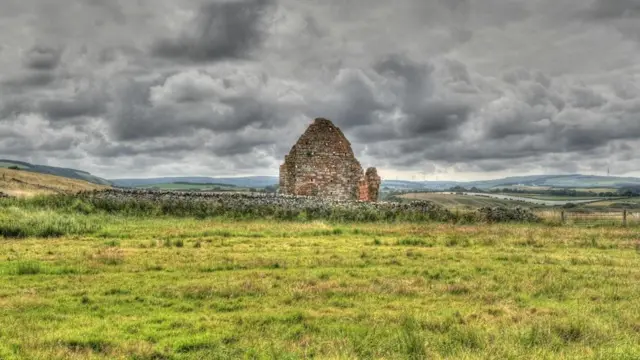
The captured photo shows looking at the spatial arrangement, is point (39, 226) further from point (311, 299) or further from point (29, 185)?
point (29, 185)

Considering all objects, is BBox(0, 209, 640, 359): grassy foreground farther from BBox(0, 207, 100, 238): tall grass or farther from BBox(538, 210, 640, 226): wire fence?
BBox(538, 210, 640, 226): wire fence

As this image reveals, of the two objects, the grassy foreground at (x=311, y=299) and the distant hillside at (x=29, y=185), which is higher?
the distant hillside at (x=29, y=185)

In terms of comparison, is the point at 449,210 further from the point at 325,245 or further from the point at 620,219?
the point at 325,245

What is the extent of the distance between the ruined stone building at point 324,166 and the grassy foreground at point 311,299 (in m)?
19.1

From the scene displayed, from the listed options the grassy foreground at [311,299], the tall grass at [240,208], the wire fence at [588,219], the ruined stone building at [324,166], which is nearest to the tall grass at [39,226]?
A: the grassy foreground at [311,299]

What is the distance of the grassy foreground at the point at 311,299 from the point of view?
26.9ft

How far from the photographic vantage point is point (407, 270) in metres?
15.3

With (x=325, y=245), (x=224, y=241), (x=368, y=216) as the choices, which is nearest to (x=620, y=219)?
(x=368, y=216)

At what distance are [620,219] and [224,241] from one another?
3164 centimetres

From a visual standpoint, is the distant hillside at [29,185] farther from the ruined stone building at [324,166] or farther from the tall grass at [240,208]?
the ruined stone building at [324,166]

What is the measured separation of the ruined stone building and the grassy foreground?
19145 millimetres

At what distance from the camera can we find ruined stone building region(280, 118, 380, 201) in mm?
41031

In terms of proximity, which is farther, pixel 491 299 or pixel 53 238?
pixel 53 238

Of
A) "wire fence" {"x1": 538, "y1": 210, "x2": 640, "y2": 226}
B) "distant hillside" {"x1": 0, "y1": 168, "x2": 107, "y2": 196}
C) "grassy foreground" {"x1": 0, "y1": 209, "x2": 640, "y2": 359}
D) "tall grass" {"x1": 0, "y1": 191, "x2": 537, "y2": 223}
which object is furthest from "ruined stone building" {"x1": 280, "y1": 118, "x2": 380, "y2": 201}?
"distant hillside" {"x1": 0, "y1": 168, "x2": 107, "y2": 196}
